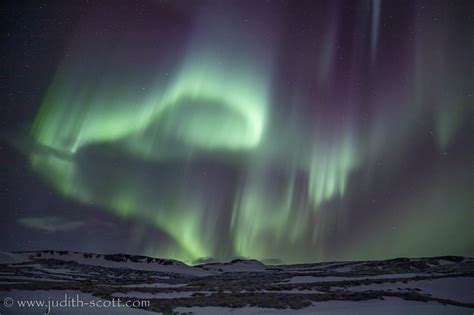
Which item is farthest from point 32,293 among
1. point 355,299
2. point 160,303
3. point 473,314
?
point 473,314

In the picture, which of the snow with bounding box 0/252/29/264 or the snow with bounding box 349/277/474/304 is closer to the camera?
the snow with bounding box 349/277/474/304

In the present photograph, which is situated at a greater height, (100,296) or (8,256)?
(8,256)

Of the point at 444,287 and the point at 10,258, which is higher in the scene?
the point at 10,258

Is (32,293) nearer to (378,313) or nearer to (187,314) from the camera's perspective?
(187,314)

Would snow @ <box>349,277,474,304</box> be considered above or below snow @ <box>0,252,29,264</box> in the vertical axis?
below

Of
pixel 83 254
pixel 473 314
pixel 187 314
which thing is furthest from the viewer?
pixel 83 254

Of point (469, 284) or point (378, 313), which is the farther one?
point (469, 284)

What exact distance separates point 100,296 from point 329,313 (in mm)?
17427

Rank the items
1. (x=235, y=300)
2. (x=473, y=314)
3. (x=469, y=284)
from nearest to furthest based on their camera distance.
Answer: (x=473, y=314) → (x=235, y=300) → (x=469, y=284)

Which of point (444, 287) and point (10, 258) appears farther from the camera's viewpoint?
point (10, 258)

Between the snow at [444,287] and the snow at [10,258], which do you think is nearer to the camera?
the snow at [444,287]

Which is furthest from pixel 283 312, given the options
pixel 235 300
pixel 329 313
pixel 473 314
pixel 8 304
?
pixel 8 304

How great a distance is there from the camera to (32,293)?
28.1 metres

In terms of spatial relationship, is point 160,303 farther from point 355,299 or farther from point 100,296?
point 355,299
